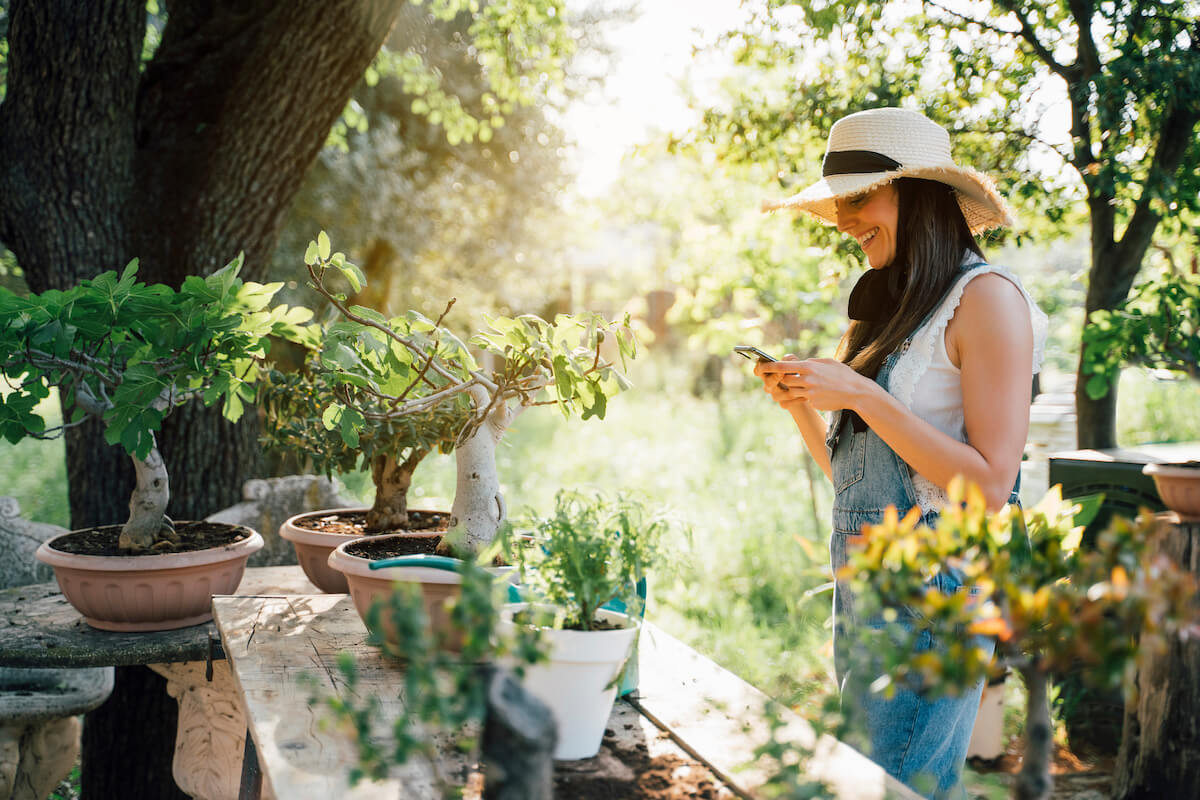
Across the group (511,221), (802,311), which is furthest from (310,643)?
(511,221)

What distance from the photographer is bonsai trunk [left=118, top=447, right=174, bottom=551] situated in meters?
2.08

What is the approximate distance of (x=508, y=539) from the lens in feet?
4.12

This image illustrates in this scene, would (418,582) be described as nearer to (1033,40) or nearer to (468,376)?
(468,376)

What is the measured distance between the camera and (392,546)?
6.13 ft

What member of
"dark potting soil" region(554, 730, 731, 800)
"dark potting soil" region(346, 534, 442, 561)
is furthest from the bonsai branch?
"dark potting soil" region(554, 730, 731, 800)

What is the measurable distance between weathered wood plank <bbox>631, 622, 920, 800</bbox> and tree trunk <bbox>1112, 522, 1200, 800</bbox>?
2.03m

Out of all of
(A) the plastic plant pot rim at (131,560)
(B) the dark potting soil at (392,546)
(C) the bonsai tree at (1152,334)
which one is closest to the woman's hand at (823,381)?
(B) the dark potting soil at (392,546)

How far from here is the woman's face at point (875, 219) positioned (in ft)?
5.63

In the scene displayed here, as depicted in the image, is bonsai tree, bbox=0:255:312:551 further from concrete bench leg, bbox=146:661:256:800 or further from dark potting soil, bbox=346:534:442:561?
concrete bench leg, bbox=146:661:256:800

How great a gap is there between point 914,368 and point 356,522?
1481 millimetres

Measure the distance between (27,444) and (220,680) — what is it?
34.1 feet

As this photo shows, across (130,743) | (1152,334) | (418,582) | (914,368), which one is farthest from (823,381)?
(130,743)

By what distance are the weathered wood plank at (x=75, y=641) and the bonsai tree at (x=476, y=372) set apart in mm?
708

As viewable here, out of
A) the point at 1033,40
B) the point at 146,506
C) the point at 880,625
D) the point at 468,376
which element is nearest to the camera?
the point at 880,625
